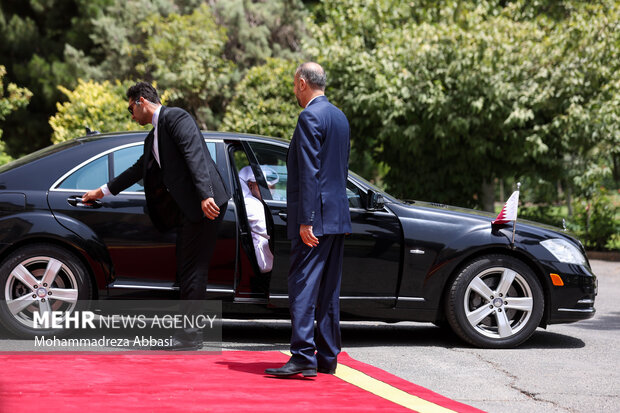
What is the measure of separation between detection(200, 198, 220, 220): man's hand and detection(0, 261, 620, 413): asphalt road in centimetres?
114

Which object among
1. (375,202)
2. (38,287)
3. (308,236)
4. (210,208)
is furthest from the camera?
(375,202)

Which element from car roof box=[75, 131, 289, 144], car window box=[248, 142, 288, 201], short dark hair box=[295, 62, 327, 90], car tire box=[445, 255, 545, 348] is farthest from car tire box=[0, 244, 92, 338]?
car tire box=[445, 255, 545, 348]

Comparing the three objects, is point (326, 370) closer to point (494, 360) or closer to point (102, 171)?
point (494, 360)

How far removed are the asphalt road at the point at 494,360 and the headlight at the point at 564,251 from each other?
73 centimetres

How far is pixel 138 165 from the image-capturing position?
6.13m

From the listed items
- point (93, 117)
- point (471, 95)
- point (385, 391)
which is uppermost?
point (471, 95)

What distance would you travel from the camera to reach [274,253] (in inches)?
244

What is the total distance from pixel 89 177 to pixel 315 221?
2.18m

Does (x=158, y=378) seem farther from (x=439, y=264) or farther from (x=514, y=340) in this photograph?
(x=514, y=340)

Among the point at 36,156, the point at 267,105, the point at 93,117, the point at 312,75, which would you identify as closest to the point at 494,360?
the point at 312,75

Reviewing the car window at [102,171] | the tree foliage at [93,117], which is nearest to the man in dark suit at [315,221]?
the car window at [102,171]

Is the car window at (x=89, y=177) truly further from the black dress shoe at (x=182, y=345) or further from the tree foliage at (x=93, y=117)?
the tree foliage at (x=93, y=117)

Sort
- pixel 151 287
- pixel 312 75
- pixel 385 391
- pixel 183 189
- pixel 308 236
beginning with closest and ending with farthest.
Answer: pixel 385 391 → pixel 308 236 → pixel 312 75 → pixel 183 189 → pixel 151 287

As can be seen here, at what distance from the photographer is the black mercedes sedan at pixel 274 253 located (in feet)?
20.1
